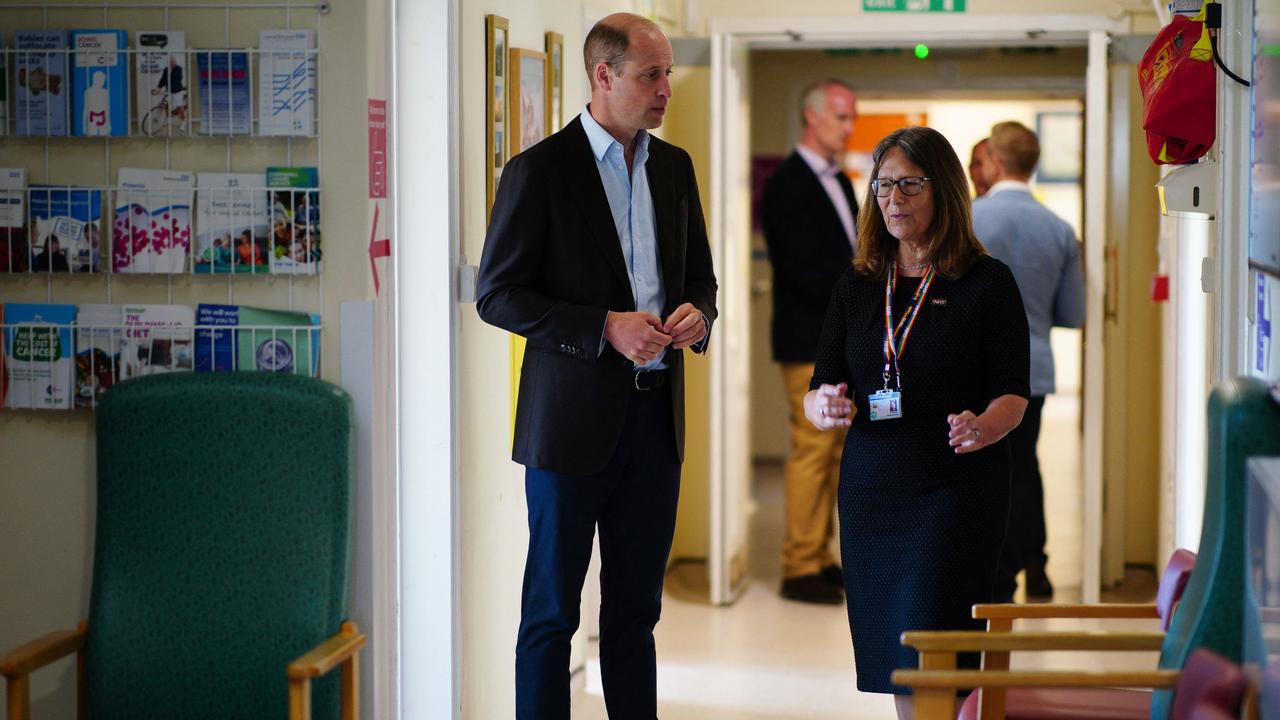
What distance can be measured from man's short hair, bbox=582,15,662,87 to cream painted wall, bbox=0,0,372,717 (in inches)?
19.3

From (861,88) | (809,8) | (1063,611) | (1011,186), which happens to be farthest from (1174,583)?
(861,88)

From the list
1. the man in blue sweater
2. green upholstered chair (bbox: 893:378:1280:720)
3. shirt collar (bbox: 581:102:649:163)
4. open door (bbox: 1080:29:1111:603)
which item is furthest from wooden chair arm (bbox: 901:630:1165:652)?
open door (bbox: 1080:29:1111:603)

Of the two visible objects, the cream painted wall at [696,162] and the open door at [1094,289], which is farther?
the cream painted wall at [696,162]

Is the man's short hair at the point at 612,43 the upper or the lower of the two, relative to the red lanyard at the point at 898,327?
upper

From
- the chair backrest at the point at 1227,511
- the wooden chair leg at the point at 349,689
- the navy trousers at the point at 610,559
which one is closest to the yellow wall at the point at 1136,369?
the navy trousers at the point at 610,559

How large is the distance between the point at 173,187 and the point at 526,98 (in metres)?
1.20

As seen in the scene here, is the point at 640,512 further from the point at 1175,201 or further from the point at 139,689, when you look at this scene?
the point at 1175,201

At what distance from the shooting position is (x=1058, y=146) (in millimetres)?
12719

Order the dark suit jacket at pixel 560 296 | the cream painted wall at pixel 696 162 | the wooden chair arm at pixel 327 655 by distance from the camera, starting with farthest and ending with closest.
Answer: the cream painted wall at pixel 696 162, the dark suit jacket at pixel 560 296, the wooden chair arm at pixel 327 655

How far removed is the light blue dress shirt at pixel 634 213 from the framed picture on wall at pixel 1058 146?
9.76 meters

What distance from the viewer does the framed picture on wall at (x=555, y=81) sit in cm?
412

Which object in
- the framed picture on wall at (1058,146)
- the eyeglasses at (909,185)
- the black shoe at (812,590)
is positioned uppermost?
the framed picture on wall at (1058,146)

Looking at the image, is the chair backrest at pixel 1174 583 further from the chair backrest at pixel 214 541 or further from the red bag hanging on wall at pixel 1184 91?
the chair backrest at pixel 214 541

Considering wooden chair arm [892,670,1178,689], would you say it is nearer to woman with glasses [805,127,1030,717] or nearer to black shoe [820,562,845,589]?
woman with glasses [805,127,1030,717]
